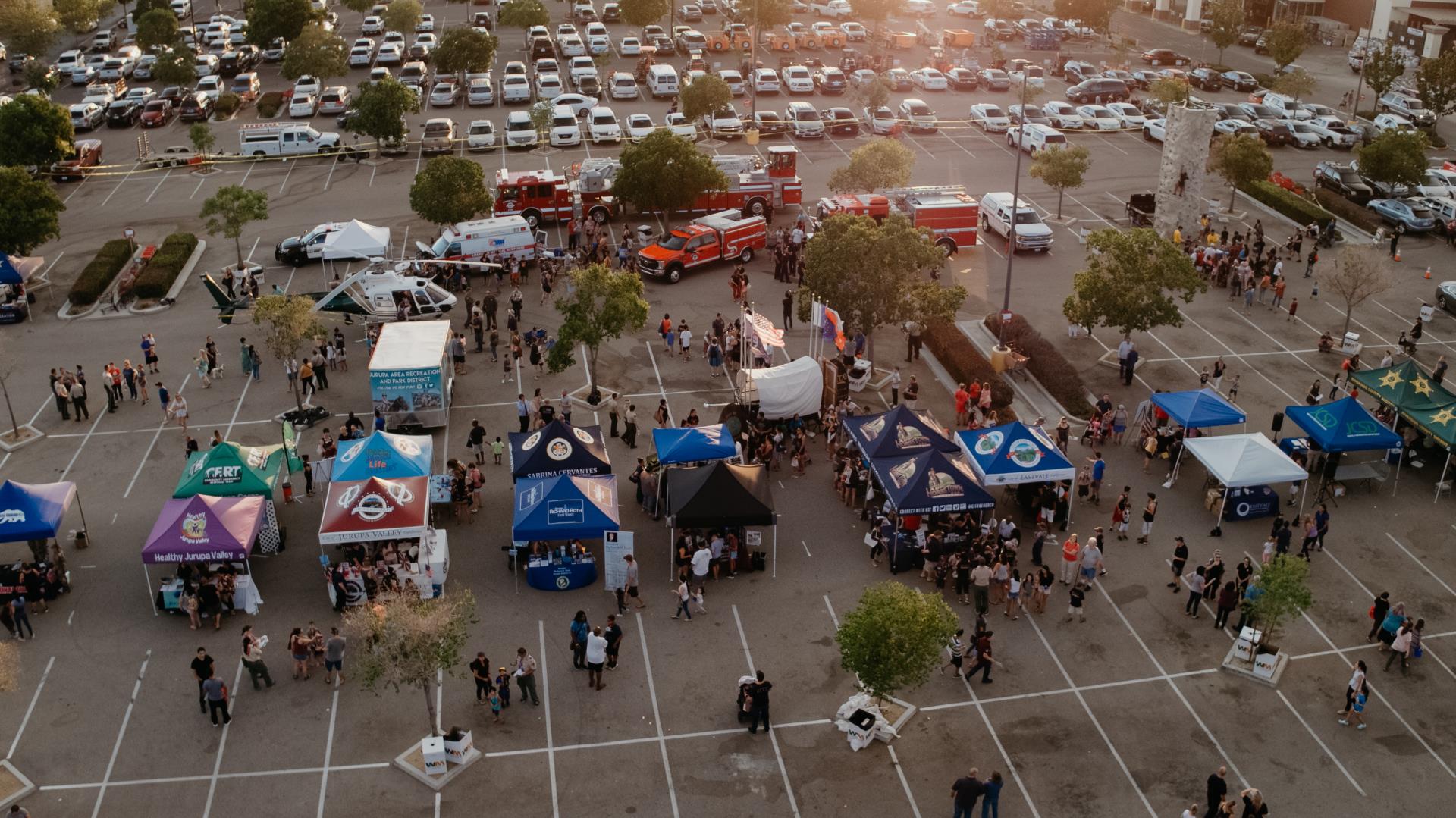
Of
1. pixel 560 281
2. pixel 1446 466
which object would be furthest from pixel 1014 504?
pixel 560 281

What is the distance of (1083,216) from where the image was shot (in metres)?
49.2

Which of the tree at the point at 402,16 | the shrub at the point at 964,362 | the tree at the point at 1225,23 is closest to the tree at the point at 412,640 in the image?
the shrub at the point at 964,362

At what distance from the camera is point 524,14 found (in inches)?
2977

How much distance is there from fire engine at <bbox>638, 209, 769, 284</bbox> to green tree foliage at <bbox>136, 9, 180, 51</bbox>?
1743 inches

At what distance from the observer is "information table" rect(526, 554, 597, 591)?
2591 cm

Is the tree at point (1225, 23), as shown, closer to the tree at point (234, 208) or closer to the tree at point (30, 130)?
the tree at point (234, 208)

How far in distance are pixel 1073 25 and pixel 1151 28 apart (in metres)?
5.83

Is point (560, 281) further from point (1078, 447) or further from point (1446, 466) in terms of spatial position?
point (1446, 466)

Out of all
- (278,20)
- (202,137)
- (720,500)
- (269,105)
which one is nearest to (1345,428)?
(720,500)

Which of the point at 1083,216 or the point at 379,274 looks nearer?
the point at 379,274

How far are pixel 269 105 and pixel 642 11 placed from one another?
954 inches

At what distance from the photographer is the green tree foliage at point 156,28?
72.8 metres

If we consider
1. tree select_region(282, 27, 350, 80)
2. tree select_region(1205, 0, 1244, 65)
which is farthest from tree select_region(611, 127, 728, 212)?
tree select_region(1205, 0, 1244, 65)

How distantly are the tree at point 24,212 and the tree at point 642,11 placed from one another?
1693 inches
